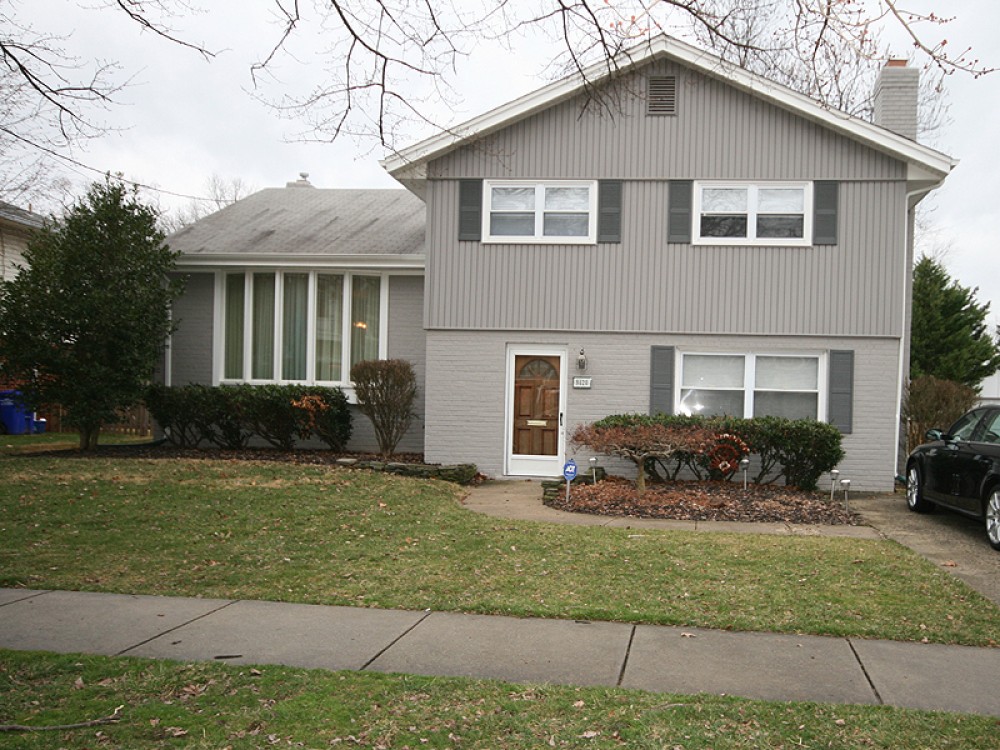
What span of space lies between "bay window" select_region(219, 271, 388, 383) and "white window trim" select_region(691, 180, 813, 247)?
19.5 feet

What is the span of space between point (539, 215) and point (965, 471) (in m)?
7.45

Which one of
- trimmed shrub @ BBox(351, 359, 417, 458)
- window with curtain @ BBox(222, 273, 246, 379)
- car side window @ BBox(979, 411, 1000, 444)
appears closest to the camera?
car side window @ BBox(979, 411, 1000, 444)

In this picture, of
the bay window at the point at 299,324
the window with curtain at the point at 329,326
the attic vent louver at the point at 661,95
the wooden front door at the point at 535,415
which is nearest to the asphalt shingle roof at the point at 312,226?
the bay window at the point at 299,324

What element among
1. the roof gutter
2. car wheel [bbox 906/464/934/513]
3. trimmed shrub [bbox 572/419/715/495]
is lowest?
car wheel [bbox 906/464/934/513]

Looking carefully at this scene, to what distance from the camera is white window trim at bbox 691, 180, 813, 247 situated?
14.0 meters

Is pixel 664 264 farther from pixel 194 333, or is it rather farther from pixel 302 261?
pixel 194 333

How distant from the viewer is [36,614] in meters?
6.30

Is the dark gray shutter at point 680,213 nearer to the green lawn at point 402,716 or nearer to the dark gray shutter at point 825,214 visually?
the dark gray shutter at point 825,214

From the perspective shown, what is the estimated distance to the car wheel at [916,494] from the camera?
1153 centimetres

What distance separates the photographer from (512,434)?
14680 mm

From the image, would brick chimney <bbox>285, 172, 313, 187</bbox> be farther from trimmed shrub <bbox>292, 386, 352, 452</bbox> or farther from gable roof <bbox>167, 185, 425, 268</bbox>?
trimmed shrub <bbox>292, 386, 352, 452</bbox>

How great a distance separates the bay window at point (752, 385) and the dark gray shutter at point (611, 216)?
2.28 metres

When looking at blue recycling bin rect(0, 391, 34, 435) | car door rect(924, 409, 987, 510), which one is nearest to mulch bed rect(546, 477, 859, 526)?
car door rect(924, 409, 987, 510)

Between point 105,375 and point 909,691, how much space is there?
13503mm
